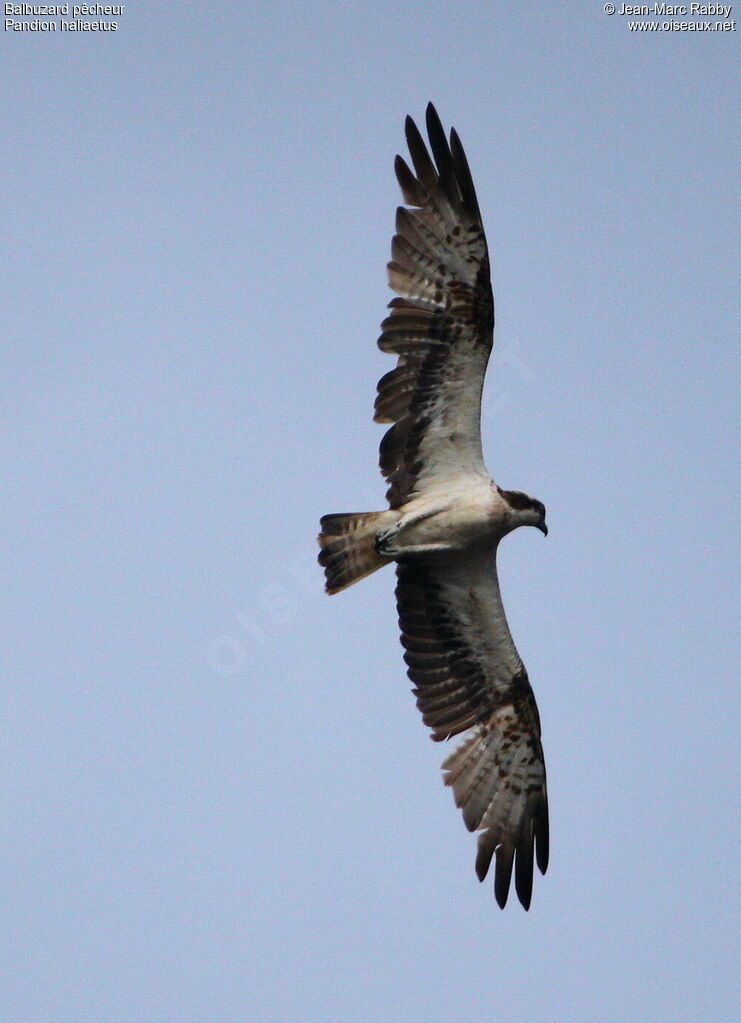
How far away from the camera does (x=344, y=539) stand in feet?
38.9

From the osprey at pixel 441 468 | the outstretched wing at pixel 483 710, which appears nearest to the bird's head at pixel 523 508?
the osprey at pixel 441 468

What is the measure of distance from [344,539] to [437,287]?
207 centimetres

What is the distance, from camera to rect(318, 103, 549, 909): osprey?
1164 centimetres

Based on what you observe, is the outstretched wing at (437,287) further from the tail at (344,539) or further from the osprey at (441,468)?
the tail at (344,539)

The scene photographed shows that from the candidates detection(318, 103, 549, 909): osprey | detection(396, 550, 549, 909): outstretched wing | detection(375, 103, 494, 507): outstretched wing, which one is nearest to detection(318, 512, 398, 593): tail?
detection(318, 103, 549, 909): osprey

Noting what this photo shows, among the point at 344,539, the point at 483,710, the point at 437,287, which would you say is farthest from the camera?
the point at 483,710

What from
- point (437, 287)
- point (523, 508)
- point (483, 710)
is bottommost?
point (483, 710)

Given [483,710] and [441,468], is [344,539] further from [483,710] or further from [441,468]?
[483,710]

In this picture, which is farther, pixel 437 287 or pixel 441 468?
pixel 441 468

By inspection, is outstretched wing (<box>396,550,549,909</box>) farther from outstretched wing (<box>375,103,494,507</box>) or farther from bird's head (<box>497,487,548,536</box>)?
outstretched wing (<box>375,103,494,507</box>)

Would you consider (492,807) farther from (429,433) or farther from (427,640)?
(429,433)

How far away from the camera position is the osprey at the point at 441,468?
11.6 m

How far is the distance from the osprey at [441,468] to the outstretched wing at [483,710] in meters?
0.01

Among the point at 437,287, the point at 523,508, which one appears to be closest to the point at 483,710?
the point at 523,508
